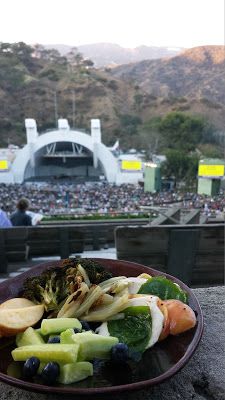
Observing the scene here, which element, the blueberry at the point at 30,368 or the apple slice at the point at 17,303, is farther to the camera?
the apple slice at the point at 17,303

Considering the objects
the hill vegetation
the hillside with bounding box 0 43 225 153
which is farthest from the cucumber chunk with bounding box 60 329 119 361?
the hillside with bounding box 0 43 225 153

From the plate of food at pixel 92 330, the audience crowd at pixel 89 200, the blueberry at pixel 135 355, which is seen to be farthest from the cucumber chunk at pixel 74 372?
the audience crowd at pixel 89 200

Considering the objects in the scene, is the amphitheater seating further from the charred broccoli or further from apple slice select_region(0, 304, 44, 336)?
apple slice select_region(0, 304, 44, 336)

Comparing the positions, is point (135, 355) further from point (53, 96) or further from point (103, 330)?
point (53, 96)

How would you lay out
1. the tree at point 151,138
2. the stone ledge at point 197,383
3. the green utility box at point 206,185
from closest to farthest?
the stone ledge at point 197,383, the green utility box at point 206,185, the tree at point 151,138

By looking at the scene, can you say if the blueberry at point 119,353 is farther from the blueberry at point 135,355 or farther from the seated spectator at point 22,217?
the seated spectator at point 22,217

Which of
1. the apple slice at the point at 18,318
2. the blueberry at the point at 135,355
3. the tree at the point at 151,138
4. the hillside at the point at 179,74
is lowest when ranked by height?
the tree at the point at 151,138
